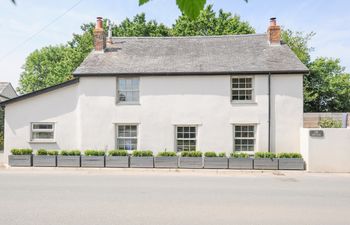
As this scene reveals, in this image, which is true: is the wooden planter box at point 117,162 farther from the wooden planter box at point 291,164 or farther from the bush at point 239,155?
the wooden planter box at point 291,164

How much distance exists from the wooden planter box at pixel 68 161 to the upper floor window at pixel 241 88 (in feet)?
31.3

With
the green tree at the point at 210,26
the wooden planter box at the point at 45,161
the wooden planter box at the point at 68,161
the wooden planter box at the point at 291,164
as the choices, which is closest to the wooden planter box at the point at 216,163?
the wooden planter box at the point at 291,164

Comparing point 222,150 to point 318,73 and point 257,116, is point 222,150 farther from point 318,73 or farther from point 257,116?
point 318,73

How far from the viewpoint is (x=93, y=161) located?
17.2 m

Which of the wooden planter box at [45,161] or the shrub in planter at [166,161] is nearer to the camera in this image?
the shrub in planter at [166,161]

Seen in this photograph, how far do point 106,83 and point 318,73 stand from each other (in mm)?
24960

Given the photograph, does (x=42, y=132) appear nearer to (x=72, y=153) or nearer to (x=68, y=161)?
(x=72, y=153)

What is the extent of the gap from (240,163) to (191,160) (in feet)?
8.59

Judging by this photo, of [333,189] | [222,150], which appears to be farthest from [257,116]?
[333,189]

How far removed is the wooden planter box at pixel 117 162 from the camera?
17.1 metres

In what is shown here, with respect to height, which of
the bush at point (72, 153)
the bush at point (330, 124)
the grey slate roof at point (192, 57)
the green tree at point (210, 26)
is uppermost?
the green tree at point (210, 26)

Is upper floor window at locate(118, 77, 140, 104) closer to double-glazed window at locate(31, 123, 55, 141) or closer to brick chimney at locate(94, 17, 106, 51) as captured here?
brick chimney at locate(94, 17, 106, 51)

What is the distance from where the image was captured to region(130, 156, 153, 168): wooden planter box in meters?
16.9

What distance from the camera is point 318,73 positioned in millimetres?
33719
